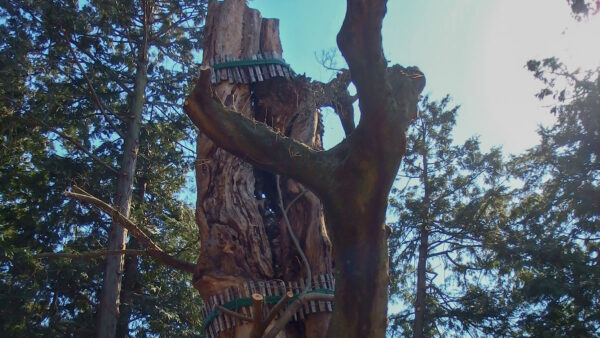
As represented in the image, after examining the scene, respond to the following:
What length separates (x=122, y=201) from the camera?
1143 centimetres

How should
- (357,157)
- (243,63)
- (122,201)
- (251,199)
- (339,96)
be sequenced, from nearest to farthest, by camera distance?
(357,157) → (251,199) → (243,63) → (339,96) → (122,201)

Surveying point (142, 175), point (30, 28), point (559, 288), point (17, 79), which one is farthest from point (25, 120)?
point (559, 288)

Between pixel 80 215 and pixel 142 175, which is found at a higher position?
pixel 142 175

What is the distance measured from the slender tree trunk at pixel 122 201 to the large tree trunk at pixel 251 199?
5030 millimetres

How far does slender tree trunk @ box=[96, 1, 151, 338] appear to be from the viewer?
10.6 metres

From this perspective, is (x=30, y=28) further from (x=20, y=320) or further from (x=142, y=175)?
(x=20, y=320)

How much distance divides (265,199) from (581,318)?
10204mm

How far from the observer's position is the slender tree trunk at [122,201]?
10586 millimetres

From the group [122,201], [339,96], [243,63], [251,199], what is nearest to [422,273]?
[122,201]

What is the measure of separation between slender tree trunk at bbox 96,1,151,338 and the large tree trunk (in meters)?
5.03

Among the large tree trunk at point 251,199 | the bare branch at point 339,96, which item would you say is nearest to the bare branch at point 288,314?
the large tree trunk at point 251,199

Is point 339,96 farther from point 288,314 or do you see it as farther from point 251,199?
point 288,314

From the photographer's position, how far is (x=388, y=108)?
369 centimetres

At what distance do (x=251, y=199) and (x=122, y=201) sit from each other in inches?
263
